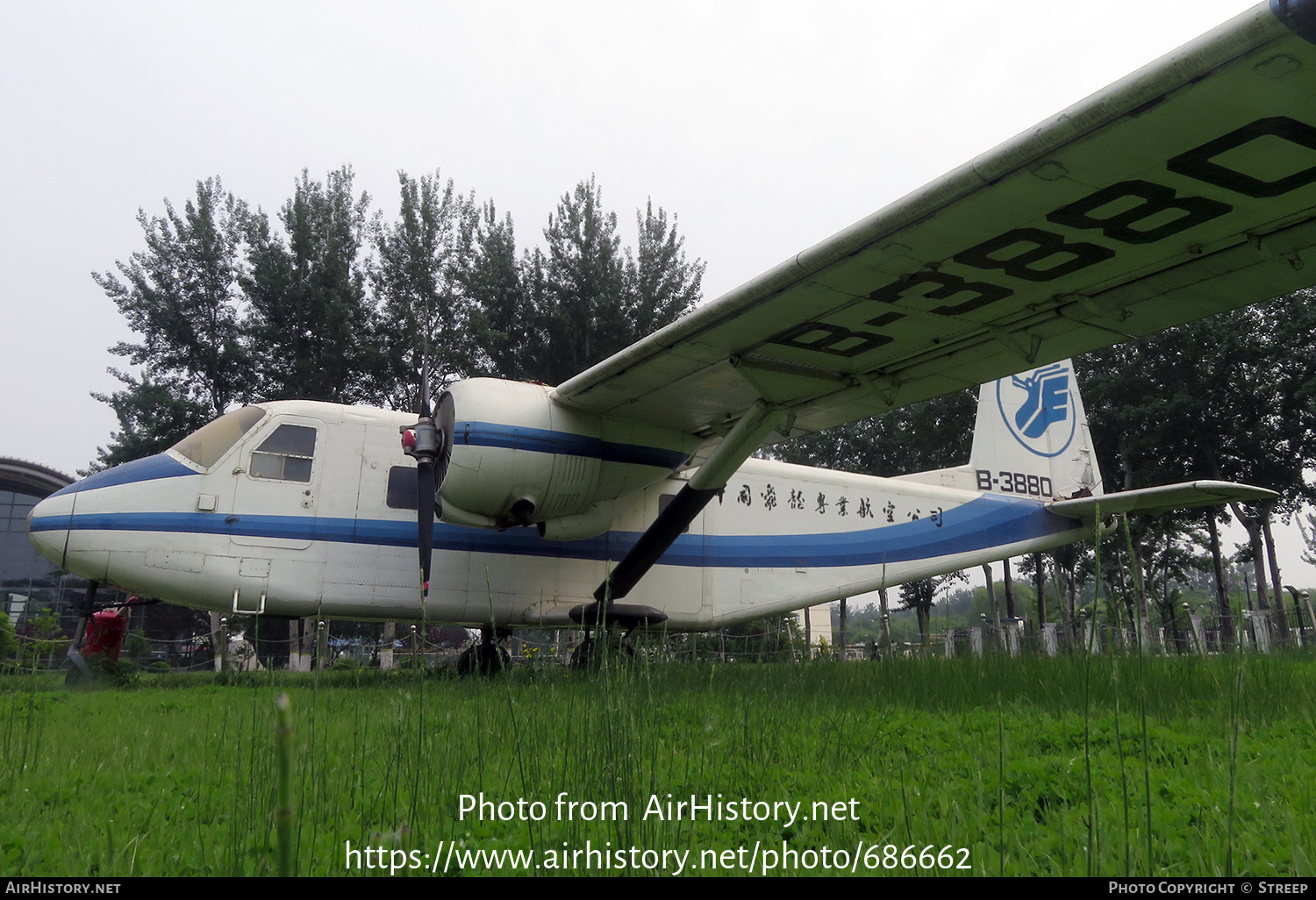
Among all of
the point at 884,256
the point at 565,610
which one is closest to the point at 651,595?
the point at 565,610

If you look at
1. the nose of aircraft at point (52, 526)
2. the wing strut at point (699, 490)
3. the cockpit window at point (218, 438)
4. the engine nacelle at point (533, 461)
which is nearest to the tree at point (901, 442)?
the engine nacelle at point (533, 461)

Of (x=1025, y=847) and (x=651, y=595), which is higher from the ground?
(x=651, y=595)

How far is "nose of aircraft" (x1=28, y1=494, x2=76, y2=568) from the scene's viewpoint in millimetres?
7691

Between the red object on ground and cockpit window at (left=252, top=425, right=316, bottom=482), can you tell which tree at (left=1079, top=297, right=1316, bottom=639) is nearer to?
cockpit window at (left=252, top=425, right=316, bottom=482)

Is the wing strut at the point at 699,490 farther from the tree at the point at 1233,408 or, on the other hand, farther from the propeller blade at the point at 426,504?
the tree at the point at 1233,408

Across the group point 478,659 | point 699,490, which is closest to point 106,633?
point 478,659

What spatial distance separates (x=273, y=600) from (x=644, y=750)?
21.7 feet

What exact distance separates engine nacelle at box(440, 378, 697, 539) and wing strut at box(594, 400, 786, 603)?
77cm

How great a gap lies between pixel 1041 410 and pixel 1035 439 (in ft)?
2.58

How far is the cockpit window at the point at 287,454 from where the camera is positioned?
8.43 m

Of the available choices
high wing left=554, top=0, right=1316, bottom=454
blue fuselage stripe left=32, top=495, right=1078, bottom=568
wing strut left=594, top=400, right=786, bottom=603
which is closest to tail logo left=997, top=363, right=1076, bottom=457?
blue fuselage stripe left=32, top=495, right=1078, bottom=568

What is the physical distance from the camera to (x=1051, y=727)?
11.2 feet

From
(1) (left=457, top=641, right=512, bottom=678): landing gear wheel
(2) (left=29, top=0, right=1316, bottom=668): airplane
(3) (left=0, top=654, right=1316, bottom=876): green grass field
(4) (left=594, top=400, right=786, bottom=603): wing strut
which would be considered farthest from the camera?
(1) (left=457, top=641, right=512, bottom=678): landing gear wheel
